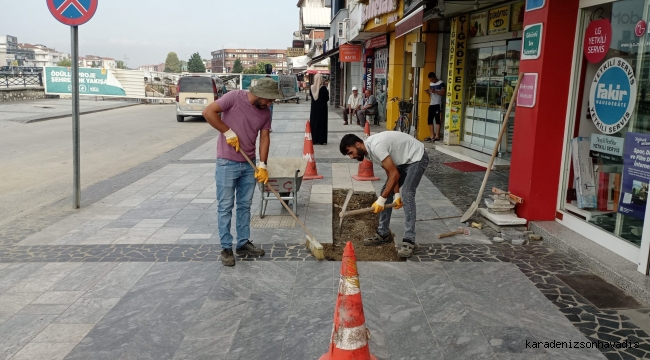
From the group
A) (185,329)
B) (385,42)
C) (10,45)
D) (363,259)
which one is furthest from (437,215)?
(10,45)

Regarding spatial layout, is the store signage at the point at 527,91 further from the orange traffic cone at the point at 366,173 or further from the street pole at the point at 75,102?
the street pole at the point at 75,102

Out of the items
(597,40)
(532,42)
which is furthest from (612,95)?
(532,42)

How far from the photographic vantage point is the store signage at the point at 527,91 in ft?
18.0

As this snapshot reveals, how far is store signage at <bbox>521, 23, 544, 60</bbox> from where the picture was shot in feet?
17.6

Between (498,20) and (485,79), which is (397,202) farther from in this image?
(485,79)

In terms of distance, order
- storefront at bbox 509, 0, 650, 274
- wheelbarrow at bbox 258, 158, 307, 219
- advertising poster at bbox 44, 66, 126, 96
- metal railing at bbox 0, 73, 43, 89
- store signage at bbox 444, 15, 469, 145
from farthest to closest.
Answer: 1. advertising poster at bbox 44, 66, 126, 96
2. metal railing at bbox 0, 73, 43, 89
3. store signage at bbox 444, 15, 469, 145
4. wheelbarrow at bbox 258, 158, 307, 219
5. storefront at bbox 509, 0, 650, 274

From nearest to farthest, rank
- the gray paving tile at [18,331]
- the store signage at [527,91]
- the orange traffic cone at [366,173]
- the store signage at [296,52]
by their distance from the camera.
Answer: the gray paving tile at [18,331], the store signage at [527,91], the orange traffic cone at [366,173], the store signage at [296,52]

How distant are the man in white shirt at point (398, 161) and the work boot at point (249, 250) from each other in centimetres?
128

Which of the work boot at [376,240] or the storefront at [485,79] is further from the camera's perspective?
the storefront at [485,79]

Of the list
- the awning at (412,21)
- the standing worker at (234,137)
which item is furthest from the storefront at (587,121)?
the awning at (412,21)

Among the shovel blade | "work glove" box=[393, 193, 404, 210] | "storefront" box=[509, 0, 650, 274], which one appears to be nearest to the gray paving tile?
"work glove" box=[393, 193, 404, 210]

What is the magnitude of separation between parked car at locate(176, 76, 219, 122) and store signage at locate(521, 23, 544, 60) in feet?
52.7

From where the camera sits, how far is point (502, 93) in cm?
1013

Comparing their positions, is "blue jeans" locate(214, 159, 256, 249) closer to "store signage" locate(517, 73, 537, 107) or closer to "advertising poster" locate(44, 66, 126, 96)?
"store signage" locate(517, 73, 537, 107)
